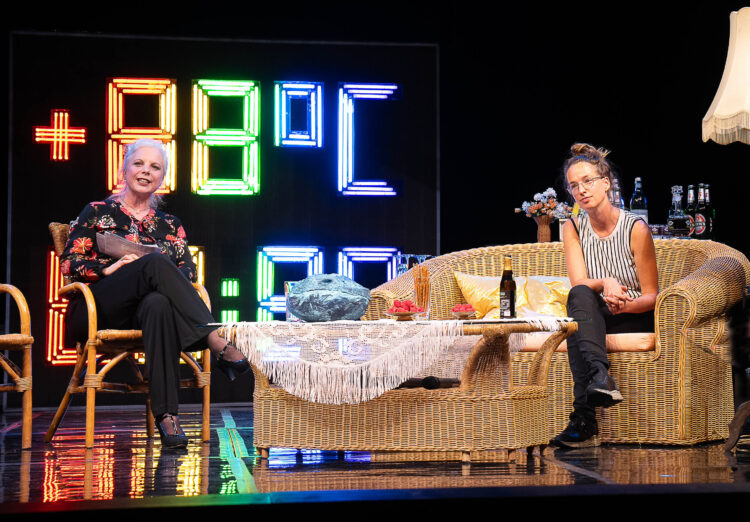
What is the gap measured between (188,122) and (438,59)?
167 centimetres

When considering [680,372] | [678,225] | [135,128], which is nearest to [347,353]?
[680,372]

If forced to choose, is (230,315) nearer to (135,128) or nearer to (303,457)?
(135,128)

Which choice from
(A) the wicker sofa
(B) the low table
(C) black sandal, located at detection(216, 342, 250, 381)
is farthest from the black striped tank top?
(C) black sandal, located at detection(216, 342, 250, 381)

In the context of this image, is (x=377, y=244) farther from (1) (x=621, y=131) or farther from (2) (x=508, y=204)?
(1) (x=621, y=131)

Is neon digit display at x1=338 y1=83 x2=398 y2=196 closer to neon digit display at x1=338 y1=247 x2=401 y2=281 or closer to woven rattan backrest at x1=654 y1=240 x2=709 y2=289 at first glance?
neon digit display at x1=338 y1=247 x2=401 y2=281

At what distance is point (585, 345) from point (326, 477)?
4.06ft

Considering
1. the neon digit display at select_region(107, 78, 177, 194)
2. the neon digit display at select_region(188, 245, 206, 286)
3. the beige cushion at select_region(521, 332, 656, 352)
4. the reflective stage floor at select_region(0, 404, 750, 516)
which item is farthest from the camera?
the neon digit display at select_region(188, 245, 206, 286)

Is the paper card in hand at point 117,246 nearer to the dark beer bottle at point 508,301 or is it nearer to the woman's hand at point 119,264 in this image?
the woman's hand at point 119,264

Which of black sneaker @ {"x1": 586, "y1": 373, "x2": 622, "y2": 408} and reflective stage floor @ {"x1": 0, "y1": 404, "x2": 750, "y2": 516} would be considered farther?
black sneaker @ {"x1": 586, "y1": 373, "x2": 622, "y2": 408}

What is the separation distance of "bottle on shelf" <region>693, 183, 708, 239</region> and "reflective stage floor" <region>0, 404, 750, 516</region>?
4.49 ft

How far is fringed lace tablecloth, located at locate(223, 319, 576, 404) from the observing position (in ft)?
10.5

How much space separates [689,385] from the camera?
3934 millimetres

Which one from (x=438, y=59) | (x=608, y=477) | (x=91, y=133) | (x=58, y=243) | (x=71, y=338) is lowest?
(x=608, y=477)

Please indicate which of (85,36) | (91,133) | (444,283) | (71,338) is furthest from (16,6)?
(444,283)
